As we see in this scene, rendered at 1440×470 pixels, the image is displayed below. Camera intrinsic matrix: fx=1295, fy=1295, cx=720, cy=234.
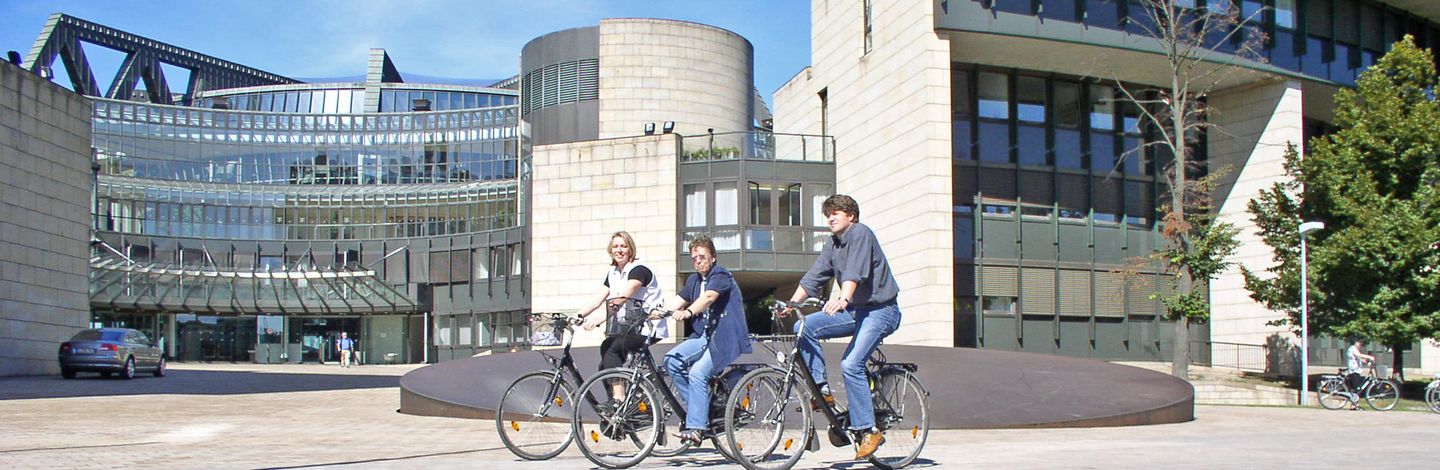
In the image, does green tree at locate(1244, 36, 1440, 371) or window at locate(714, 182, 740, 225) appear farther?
window at locate(714, 182, 740, 225)

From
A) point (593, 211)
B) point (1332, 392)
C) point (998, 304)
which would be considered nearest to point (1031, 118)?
point (998, 304)

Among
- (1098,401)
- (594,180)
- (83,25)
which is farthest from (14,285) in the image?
(83,25)

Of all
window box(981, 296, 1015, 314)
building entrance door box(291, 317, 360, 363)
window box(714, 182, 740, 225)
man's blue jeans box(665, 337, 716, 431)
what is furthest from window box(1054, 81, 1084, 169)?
building entrance door box(291, 317, 360, 363)

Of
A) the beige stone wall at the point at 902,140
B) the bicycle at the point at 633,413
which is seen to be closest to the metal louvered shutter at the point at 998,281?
the beige stone wall at the point at 902,140

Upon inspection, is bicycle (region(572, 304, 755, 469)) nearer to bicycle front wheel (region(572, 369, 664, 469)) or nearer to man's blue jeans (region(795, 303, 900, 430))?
bicycle front wheel (region(572, 369, 664, 469))

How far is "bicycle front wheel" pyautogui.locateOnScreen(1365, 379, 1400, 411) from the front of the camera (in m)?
22.5

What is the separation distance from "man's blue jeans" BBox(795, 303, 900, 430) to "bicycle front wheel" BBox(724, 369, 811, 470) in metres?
0.22

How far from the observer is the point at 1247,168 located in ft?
108

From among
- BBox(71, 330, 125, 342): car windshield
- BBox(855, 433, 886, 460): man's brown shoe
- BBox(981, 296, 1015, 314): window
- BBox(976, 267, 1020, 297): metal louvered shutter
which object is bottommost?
BBox(71, 330, 125, 342): car windshield

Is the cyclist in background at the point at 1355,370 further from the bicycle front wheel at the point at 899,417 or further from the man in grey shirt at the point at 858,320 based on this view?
the man in grey shirt at the point at 858,320

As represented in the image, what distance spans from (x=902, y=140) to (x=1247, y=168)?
957 cm

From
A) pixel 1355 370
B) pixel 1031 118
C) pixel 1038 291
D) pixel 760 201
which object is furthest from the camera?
pixel 760 201

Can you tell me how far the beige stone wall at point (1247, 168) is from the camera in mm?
31953

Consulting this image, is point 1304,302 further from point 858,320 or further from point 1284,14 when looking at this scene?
point 858,320
